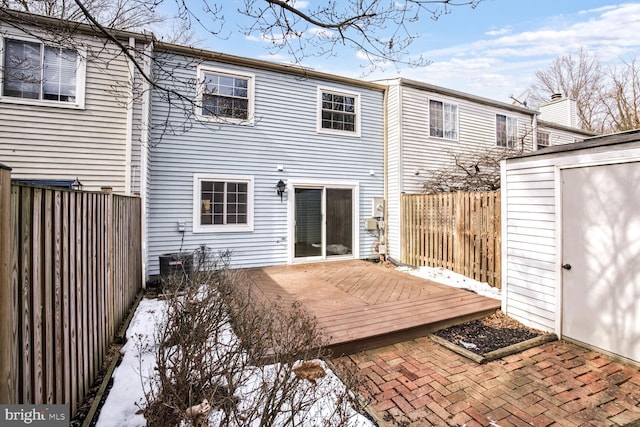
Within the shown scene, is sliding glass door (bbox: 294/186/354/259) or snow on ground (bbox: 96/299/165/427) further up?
sliding glass door (bbox: 294/186/354/259)

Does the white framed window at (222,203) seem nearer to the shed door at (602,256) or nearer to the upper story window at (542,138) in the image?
the shed door at (602,256)

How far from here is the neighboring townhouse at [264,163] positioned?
6930 mm

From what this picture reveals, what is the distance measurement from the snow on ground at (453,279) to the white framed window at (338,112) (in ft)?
14.5

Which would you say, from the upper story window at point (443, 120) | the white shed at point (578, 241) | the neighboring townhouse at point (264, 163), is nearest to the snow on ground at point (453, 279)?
the white shed at point (578, 241)

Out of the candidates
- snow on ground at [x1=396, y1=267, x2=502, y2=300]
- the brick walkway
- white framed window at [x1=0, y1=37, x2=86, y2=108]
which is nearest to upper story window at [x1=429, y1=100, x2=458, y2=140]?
snow on ground at [x1=396, y1=267, x2=502, y2=300]

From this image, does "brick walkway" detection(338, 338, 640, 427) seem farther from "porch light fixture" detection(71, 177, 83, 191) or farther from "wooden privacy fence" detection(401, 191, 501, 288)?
"porch light fixture" detection(71, 177, 83, 191)

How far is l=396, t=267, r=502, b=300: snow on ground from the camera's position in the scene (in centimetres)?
559

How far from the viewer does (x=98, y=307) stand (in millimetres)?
2904

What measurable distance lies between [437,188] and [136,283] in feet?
26.6

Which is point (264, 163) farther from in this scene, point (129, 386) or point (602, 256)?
point (602, 256)

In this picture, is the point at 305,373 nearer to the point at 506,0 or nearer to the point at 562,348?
the point at 562,348

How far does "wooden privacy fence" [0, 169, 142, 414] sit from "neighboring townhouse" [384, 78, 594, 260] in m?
7.28

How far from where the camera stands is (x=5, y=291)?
1374mm

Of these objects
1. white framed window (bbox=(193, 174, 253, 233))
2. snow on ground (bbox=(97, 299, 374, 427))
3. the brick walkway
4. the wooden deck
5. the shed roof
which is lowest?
the brick walkway
